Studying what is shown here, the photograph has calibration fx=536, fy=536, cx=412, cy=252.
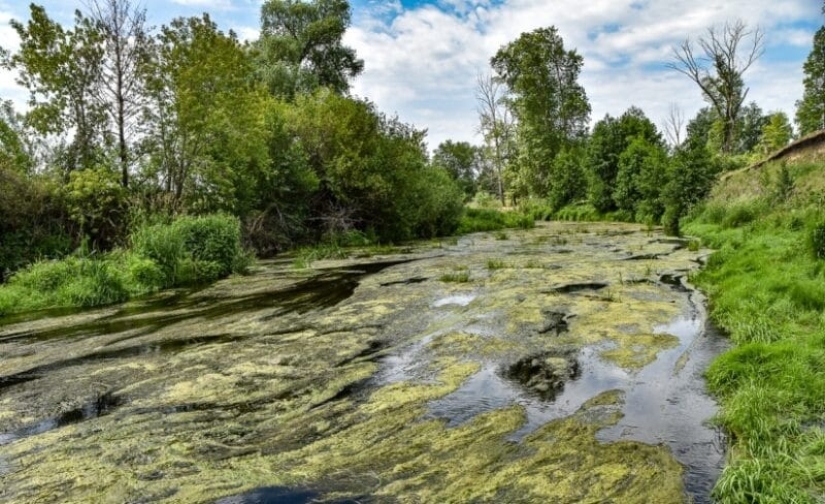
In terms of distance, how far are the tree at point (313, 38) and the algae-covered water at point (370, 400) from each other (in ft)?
95.7

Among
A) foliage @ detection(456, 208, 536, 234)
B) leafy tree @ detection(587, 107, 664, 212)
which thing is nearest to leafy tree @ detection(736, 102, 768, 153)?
leafy tree @ detection(587, 107, 664, 212)

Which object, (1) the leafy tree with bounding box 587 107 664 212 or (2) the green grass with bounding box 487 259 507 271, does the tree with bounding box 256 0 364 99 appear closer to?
(1) the leafy tree with bounding box 587 107 664 212

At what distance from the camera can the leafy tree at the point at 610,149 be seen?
33.2m

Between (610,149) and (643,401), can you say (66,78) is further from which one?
(610,149)

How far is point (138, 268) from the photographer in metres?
11.7

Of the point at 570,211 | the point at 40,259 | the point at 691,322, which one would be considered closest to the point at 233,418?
the point at 691,322

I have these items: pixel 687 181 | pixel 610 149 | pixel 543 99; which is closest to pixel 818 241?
pixel 687 181

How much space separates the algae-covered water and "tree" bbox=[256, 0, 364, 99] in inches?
1148

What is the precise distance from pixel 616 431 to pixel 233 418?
10.4ft

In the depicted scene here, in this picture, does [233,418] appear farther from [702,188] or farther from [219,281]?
[702,188]

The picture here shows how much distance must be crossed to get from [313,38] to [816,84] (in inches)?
1448

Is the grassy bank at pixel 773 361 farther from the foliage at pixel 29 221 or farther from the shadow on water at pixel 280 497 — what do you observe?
the foliage at pixel 29 221

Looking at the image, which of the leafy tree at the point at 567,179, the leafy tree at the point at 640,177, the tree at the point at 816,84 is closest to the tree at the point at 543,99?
the leafy tree at the point at 567,179

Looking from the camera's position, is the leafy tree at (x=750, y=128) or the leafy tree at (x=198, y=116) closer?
the leafy tree at (x=198, y=116)
